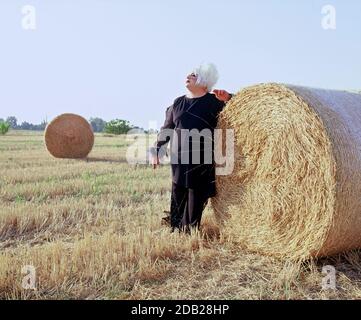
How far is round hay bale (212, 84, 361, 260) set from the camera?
407cm

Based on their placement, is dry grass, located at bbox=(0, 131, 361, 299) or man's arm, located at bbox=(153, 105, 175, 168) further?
man's arm, located at bbox=(153, 105, 175, 168)

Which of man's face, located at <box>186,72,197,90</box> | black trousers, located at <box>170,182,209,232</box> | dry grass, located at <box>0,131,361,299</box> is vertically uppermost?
man's face, located at <box>186,72,197,90</box>

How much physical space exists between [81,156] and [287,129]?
1145cm

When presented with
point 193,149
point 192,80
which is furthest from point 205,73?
point 193,149

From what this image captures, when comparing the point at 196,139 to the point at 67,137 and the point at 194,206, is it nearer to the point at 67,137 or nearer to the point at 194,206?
the point at 194,206

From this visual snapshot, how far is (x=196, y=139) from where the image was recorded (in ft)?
16.6

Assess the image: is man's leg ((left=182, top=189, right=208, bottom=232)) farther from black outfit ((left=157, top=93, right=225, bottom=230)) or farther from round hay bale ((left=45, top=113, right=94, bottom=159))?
round hay bale ((left=45, top=113, right=94, bottom=159))

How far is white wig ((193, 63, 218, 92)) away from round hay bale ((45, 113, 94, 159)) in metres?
10.4

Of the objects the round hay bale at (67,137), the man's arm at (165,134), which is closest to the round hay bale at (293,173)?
the man's arm at (165,134)

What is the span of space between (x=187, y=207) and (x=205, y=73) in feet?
4.54

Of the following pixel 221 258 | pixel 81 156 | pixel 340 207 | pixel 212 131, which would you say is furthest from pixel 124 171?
pixel 340 207

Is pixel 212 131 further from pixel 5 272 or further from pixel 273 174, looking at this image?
pixel 5 272

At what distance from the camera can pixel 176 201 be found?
214 inches

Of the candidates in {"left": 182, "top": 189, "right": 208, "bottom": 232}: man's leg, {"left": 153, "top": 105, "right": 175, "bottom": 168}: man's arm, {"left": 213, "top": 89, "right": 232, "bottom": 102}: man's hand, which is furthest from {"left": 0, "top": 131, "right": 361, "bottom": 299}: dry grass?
{"left": 213, "top": 89, "right": 232, "bottom": 102}: man's hand
